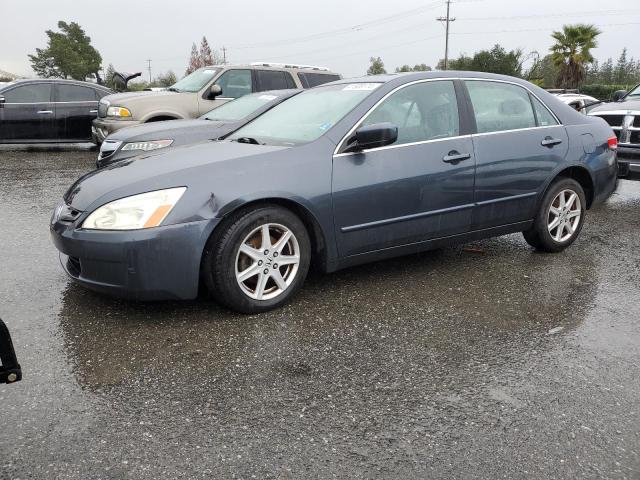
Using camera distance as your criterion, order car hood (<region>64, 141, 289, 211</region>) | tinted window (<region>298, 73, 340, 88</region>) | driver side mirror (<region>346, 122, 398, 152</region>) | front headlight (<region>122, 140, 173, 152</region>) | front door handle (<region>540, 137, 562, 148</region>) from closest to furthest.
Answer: car hood (<region>64, 141, 289, 211</region>) → driver side mirror (<region>346, 122, 398, 152</region>) → front door handle (<region>540, 137, 562, 148</region>) → front headlight (<region>122, 140, 173, 152</region>) → tinted window (<region>298, 73, 340, 88</region>)

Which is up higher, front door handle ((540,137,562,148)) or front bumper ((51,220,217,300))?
front door handle ((540,137,562,148))

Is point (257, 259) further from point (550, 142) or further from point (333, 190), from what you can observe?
point (550, 142)

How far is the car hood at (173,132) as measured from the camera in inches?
286

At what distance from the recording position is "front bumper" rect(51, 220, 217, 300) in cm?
338

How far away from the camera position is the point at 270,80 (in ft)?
34.8

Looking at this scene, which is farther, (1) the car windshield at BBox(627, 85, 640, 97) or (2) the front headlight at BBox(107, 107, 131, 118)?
(2) the front headlight at BBox(107, 107, 131, 118)

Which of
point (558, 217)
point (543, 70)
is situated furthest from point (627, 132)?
point (543, 70)

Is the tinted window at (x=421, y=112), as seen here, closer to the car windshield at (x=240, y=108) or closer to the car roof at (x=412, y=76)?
the car roof at (x=412, y=76)

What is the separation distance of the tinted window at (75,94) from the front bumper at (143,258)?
1054 cm

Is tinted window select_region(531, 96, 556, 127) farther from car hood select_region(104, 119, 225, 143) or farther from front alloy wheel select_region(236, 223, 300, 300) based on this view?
car hood select_region(104, 119, 225, 143)

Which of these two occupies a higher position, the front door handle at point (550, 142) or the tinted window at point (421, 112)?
the tinted window at point (421, 112)

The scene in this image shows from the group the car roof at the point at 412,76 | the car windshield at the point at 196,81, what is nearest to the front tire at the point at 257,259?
the car roof at the point at 412,76

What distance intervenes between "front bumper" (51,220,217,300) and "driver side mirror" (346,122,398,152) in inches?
44.4

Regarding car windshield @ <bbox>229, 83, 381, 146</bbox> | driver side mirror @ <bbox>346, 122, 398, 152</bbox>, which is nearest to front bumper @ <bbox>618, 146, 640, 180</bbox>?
car windshield @ <bbox>229, 83, 381, 146</bbox>
